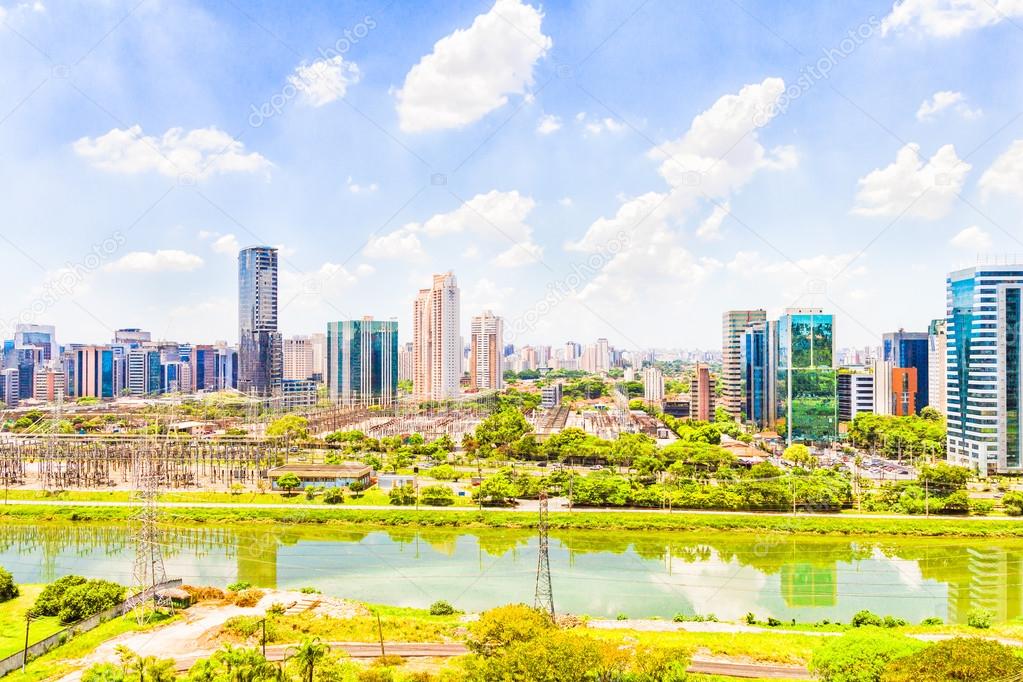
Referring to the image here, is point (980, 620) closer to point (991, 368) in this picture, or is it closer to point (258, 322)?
point (991, 368)

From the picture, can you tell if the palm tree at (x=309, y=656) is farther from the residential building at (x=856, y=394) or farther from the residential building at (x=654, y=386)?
the residential building at (x=654, y=386)

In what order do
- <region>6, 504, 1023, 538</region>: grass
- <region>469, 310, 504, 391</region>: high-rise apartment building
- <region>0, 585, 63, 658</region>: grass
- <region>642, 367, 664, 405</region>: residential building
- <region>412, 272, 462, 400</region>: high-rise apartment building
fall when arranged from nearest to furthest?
<region>0, 585, 63, 658</region>: grass
<region>6, 504, 1023, 538</region>: grass
<region>412, 272, 462, 400</region>: high-rise apartment building
<region>642, 367, 664, 405</region>: residential building
<region>469, 310, 504, 391</region>: high-rise apartment building

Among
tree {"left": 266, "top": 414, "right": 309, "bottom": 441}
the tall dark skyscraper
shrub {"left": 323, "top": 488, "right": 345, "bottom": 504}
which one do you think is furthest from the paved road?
the tall dark skyscraper


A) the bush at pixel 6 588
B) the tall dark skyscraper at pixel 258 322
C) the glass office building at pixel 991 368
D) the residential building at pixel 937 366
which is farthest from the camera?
the tall dark skyscraper at pixel 258 322

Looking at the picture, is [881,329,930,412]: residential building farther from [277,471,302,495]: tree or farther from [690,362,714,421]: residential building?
[277,471,302,495]: tree

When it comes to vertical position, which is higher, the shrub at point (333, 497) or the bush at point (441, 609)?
the shrub at point (333, 497)

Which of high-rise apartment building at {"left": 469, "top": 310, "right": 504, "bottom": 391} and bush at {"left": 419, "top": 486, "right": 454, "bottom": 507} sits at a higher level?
high-rise apartment building at {"left": 469, "top": 310, "right": 504, "bottom": 391}

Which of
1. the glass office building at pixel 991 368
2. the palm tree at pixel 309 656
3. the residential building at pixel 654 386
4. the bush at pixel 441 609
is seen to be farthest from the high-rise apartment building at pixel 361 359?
the palm tree at pixel 309 656
